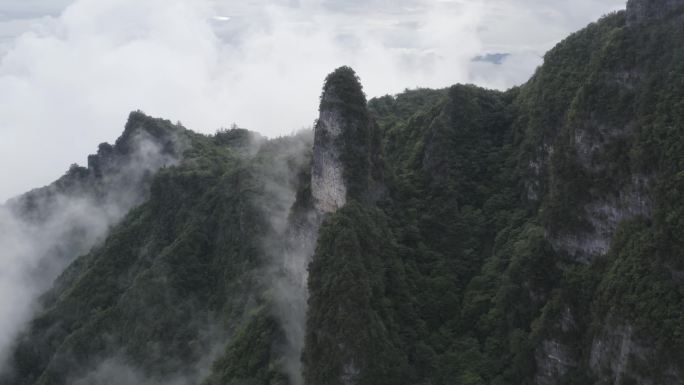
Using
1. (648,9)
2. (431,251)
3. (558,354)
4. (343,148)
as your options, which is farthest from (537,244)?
(343,148)

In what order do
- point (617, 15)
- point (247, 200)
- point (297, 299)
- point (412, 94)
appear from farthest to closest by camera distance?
point (412, 94) < point (247, 200) < point (297, 299) < point (617, 15)

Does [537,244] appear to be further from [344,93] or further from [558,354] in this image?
[344,93]

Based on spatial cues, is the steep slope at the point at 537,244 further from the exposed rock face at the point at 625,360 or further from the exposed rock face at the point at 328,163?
the exposed rock face at the point at 328,163

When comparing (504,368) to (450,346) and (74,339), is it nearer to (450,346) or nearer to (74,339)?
(450,346)

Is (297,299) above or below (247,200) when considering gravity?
below

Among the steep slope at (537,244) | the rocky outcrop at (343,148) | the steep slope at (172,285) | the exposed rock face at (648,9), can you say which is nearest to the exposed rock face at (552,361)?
the steep slope at (537,244)

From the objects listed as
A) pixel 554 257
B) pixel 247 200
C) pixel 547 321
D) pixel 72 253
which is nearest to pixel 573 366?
pixel 547 321
